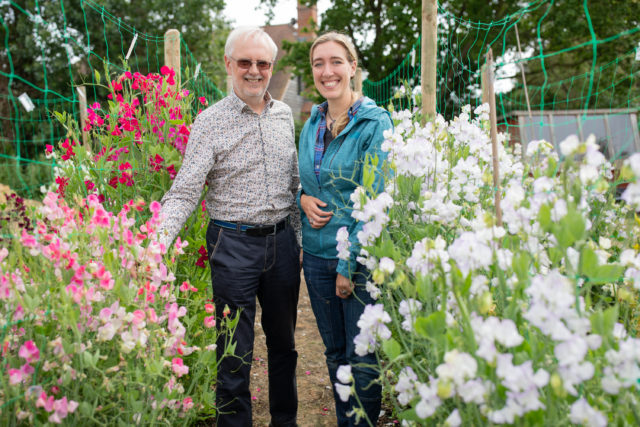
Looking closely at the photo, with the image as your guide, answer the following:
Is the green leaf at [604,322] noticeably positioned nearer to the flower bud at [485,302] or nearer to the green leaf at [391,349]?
the flower bud at [485,302]

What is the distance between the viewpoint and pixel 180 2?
53.9 ft

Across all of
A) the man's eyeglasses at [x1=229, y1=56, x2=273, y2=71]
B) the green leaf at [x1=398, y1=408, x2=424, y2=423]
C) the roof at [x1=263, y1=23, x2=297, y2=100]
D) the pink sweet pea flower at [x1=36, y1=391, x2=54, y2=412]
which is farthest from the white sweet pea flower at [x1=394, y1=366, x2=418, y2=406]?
the roof at [x1=263, y1=23, x2=297, y2=100]

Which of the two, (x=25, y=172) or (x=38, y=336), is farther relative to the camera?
(x=25, y=172)

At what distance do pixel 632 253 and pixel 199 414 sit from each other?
201 centimetres

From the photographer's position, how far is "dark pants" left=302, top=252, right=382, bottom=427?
1954 mm

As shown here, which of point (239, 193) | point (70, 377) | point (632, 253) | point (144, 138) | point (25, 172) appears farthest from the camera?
point (25, 172)

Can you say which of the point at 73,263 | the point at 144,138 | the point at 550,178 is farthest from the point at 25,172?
the point at 550,178

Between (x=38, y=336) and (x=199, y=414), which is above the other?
(x=38, y=336)

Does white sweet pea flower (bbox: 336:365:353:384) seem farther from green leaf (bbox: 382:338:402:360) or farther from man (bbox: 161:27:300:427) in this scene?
man (bbox: 161:27:300:427)

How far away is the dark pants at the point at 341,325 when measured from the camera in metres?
1.95

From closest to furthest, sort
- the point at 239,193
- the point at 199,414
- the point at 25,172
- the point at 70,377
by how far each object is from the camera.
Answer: the point at 70,377 < the point at 239,193 < the point at 199,414 < the point at 25,172

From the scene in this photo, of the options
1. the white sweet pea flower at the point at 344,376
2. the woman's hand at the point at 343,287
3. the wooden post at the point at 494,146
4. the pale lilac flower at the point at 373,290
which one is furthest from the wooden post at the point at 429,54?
the white sweet pea flower at the point at 344,376

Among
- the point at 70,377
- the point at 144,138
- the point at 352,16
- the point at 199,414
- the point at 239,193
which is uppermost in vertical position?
the point at 352,16

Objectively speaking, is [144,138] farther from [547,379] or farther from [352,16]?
[352,16]
